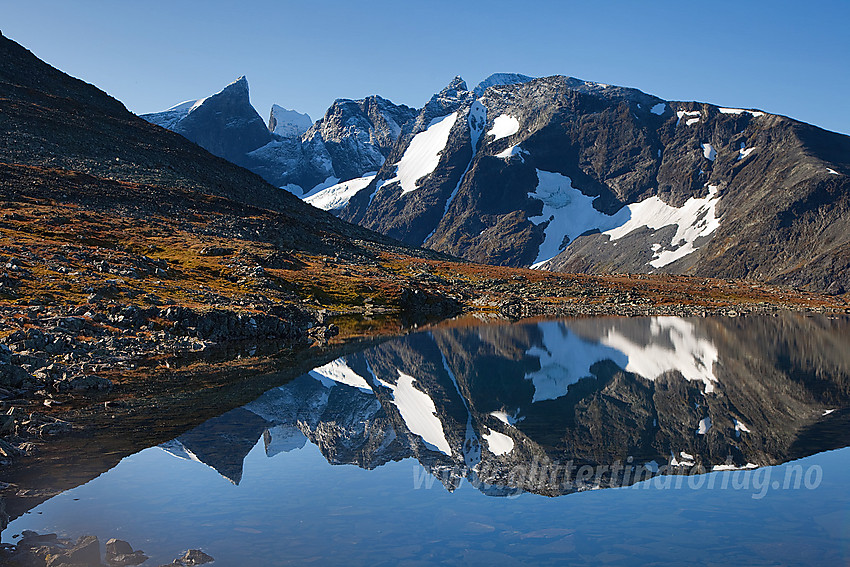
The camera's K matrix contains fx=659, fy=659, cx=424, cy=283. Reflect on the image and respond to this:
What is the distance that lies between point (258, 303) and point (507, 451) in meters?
50.2

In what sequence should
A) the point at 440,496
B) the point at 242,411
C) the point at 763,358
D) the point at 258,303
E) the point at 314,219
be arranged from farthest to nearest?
the point at 314,219 → the point at 258,303 → the point at 763,358 → the point at 242,411 → the point at 440,496

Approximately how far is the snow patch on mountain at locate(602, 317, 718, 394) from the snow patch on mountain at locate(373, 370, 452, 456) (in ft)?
64.2

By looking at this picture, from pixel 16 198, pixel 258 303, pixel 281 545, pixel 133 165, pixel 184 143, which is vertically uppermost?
pixel 184 143

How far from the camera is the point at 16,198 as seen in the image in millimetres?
110875

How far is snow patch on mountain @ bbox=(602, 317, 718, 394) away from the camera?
54812 mm

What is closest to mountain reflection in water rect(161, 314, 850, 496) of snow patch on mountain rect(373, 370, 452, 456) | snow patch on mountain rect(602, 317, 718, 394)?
snow patch on mountain rect(373, 370, 452, 456)

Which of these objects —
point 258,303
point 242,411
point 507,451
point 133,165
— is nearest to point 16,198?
point 133,165

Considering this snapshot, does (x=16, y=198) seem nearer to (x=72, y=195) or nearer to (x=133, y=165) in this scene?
(x=72, y=195)

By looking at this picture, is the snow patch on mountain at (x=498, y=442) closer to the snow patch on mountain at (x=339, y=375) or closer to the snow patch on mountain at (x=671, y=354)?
the snow patch on mountain at (x=339, y=375)

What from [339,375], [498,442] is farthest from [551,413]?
[339,375]

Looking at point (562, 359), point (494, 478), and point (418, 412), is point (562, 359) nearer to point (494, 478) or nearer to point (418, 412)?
point (418, 412)

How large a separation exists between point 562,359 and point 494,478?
132 ft

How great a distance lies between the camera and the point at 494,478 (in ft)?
84.1

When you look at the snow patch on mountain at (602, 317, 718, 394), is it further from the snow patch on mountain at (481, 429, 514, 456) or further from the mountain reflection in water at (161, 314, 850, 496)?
the snow patch on mountain at (481, 429, 514, 456)
